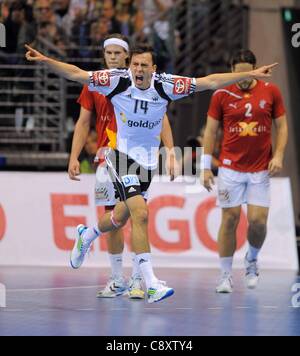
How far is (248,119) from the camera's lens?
1103 cm

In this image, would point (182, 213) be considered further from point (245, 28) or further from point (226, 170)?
point (245, 28)

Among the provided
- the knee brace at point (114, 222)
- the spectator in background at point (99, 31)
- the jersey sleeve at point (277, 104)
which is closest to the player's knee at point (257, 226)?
the jersey sleeve at point (277, 104)

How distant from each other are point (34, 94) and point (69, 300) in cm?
863

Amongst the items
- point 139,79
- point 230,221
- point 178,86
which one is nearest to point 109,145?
point 139,79

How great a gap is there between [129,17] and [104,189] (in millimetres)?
8819

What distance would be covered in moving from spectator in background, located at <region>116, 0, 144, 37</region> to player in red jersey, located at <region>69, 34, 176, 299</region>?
8048 millimetres

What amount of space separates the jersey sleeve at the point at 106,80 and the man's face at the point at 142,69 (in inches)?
5.3

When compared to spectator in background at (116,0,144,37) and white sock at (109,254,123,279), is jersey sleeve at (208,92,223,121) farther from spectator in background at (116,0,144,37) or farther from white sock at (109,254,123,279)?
spectator in background at (116,0,144,37)

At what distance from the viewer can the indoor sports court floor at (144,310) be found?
8055mm

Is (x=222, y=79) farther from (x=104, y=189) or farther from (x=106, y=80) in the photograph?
(x=104, y=189)

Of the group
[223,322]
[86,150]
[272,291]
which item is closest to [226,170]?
[272,291]
